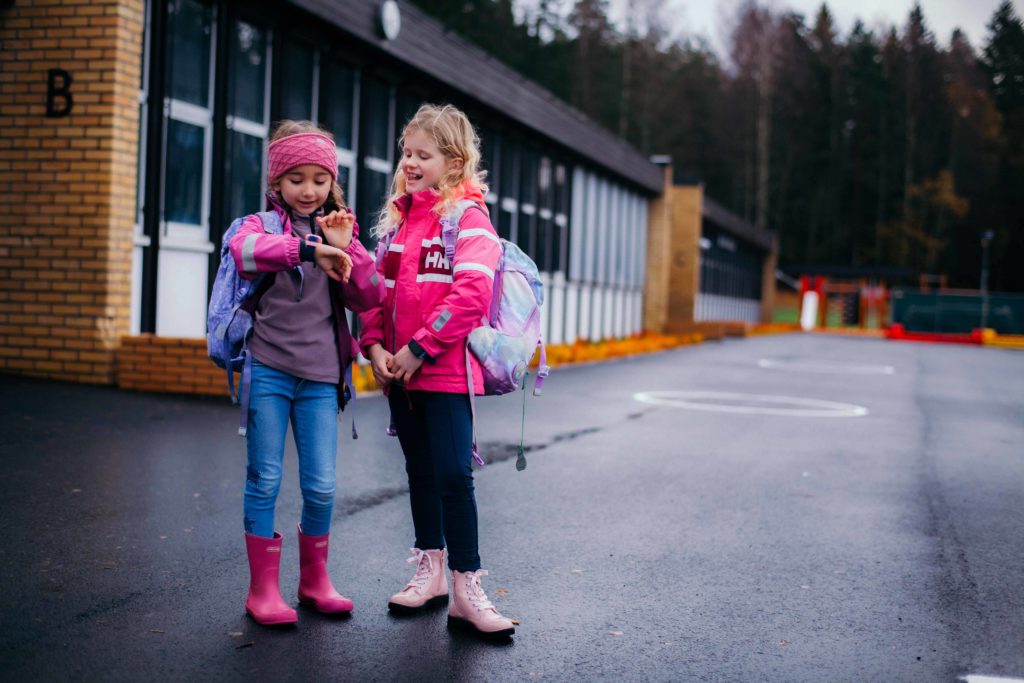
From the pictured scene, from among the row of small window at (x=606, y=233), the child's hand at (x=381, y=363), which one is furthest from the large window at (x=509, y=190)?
the child's hand at (x=381, y=363)

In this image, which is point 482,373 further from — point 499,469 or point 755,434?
point 755,434

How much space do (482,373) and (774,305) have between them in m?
58.1

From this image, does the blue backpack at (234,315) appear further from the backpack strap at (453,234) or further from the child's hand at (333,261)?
the backpack strap at (453,234)

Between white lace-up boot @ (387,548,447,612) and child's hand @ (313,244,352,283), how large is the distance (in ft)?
3.72

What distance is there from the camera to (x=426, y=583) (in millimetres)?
4145

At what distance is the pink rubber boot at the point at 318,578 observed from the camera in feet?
13.0

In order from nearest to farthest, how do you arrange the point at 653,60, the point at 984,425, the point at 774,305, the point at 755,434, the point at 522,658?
the point at 522,658, the point at 755,434, the point at 984,425, the point at 653,60, the point at 774,305

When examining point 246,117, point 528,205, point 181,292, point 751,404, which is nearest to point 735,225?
point 528,205

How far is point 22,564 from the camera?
432cm

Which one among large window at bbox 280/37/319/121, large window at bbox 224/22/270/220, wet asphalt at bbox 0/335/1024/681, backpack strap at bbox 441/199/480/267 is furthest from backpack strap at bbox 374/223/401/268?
large window at bbox 280/37/319/121

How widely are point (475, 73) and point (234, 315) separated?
Answer: 555 inches

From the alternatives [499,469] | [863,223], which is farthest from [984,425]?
[863,223]

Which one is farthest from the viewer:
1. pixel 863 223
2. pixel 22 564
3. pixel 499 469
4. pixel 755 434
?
pixel 863 223

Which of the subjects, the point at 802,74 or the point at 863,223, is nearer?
the point at 802,74
